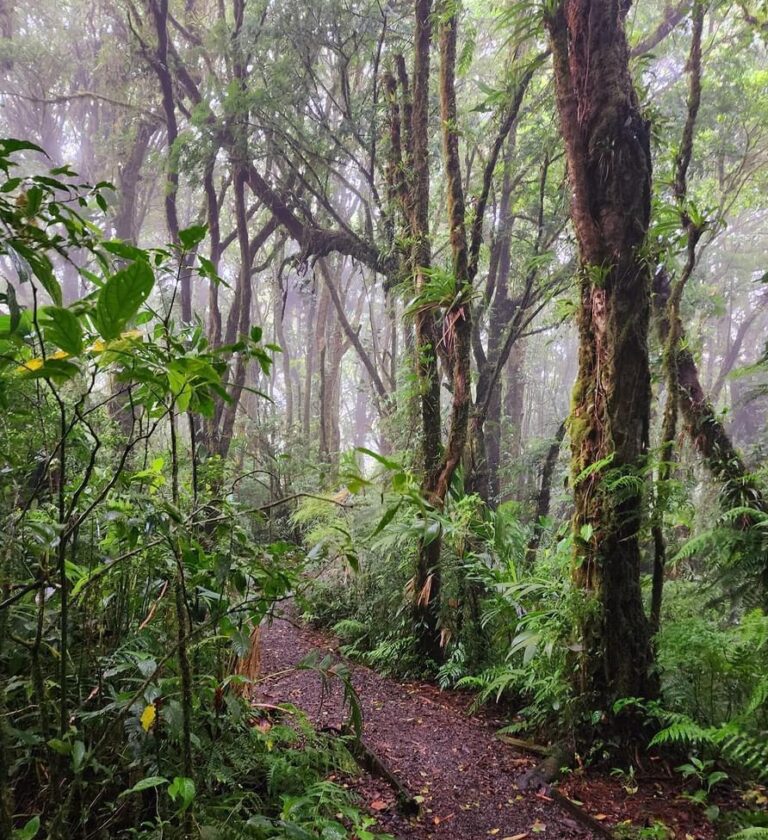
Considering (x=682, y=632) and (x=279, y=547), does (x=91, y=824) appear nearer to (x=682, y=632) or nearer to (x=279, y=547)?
(x=279, y=547)

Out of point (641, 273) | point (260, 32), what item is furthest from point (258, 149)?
point (641, 273)

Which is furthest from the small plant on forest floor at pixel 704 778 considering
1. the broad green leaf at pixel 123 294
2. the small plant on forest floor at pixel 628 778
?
the broad green leaf at pixel 123 294

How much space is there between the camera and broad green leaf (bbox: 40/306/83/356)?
119 centimetres

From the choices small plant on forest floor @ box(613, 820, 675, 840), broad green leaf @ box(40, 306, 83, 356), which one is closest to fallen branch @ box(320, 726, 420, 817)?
small plant on forest floor @ box(613, 820, 675, 840)

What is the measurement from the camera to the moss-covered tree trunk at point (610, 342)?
11.1 ft

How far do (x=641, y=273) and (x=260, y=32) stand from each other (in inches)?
308

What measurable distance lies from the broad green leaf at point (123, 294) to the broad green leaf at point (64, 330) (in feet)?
0.15

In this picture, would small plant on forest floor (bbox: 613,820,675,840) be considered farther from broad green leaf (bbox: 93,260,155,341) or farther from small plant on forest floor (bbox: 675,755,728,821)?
broad green leaf (bbox: 93,260,155,341)

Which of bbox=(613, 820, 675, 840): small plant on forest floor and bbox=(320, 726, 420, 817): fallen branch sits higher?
bbox=(320, 726, 420, 817): fallen branch

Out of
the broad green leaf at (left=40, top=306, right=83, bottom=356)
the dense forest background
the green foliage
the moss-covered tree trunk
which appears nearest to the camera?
the broad green leaf at (left=40, top=306, right=83, bottom=356)

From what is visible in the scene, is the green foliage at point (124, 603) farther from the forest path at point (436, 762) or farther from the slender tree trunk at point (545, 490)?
the slender tree trunk at point (545, 490)

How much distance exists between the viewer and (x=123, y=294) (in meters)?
1.20

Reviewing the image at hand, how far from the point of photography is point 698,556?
14.0ft

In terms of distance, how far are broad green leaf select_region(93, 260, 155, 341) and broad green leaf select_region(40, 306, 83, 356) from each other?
0.15ft
